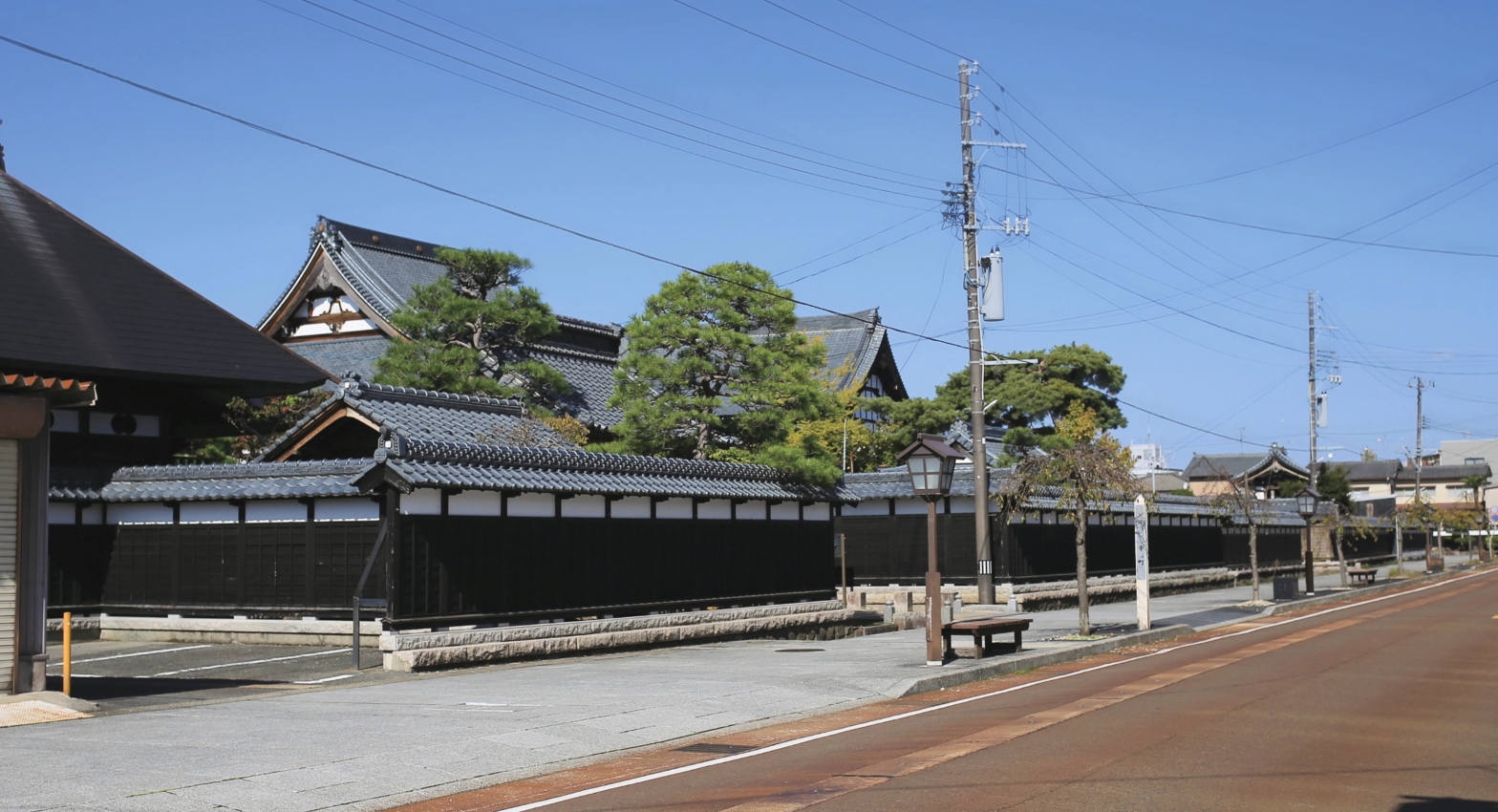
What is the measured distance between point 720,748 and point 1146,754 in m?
3.96

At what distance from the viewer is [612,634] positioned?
73.5ft

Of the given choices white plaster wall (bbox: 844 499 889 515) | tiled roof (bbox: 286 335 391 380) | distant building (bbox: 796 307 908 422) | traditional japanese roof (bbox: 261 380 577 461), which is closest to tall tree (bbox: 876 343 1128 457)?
distant building (bbox: 796 307 908 422)

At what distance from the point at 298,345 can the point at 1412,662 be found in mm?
36973

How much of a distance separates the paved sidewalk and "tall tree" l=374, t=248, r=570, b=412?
12435 mm

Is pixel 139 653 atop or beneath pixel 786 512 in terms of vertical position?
beneath

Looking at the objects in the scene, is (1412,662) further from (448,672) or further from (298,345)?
(298,345)

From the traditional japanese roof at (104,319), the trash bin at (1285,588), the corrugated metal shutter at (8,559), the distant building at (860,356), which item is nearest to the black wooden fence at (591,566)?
the traditional japanese roof at (104,319)

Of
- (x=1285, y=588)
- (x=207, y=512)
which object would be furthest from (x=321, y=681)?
(x=1285, y=588)

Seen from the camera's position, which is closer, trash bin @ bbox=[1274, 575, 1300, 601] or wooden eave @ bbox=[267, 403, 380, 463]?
wooden eave @ bbox=[267, 403, 380, 463]

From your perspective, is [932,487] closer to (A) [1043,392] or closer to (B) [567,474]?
(B) [567,474]

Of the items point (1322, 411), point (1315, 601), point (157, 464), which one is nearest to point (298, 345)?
point (157, 464)

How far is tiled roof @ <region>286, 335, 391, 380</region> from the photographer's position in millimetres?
41094

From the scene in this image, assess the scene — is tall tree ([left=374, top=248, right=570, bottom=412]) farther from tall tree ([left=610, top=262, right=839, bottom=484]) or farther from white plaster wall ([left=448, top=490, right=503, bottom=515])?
white plaster wall ([left=448, top=490, right=503, bottom=515])

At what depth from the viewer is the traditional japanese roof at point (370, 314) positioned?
4116 cm
